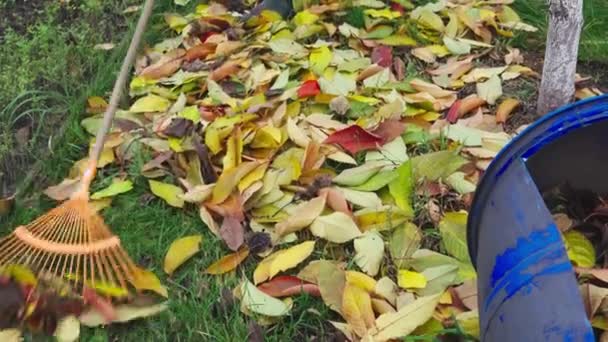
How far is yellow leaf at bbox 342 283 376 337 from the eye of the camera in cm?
202

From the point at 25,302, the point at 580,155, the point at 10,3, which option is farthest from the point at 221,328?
the point at 10,3

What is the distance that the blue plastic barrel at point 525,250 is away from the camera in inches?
56.7

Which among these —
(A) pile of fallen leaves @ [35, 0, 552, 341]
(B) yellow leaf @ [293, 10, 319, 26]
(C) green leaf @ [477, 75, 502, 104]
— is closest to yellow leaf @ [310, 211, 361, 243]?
(A) pile of fallen leaves @ [35, 0, 552, 341]

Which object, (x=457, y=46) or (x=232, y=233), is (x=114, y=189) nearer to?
(x=232, y=233)

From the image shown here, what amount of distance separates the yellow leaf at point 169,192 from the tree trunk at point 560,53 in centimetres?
116

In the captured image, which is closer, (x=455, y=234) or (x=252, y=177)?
(x=455, y=234)

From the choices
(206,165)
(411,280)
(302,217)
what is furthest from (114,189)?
(411,280)

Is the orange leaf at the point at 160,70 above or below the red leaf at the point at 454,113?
above

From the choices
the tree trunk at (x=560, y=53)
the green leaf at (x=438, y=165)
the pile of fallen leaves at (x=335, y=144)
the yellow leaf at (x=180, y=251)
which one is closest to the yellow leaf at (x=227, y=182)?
the pile of fallen leaves at (x=335, y=144)

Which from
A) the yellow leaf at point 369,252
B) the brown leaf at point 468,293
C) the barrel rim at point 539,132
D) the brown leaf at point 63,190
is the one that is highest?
the barrel rim at point 539,132

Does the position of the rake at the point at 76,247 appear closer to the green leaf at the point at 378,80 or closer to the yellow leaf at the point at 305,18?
the green leaf at the point at 378,80

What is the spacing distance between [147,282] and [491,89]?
52.4 inches

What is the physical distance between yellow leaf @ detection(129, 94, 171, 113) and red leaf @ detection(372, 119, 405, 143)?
0.74 meters

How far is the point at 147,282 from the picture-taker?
220cm
